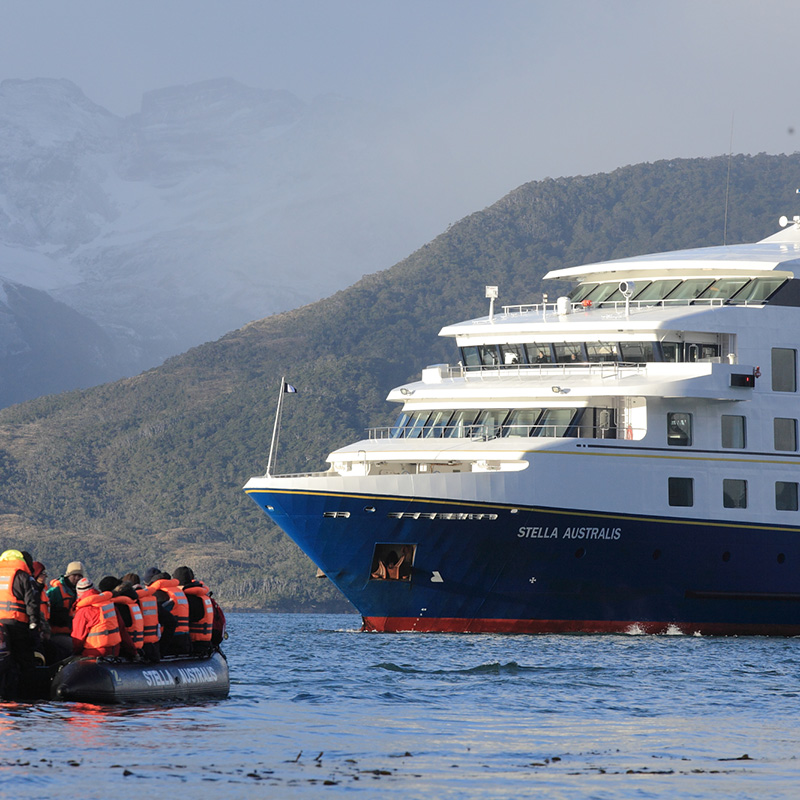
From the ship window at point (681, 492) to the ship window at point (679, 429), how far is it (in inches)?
38.3

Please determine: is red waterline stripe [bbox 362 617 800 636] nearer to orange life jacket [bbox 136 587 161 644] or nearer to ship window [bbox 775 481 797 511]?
ship window [bbox 775 481 797 511]

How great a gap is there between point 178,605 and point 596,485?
55.4 feet

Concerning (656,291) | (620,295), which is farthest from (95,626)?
(620,295)

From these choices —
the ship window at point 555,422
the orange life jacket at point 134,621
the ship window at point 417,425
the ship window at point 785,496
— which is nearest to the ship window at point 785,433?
the ship window at point 785,496

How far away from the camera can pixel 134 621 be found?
23.8 metres

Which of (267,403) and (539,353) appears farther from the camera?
(267,403)

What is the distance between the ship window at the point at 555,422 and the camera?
1591 inches

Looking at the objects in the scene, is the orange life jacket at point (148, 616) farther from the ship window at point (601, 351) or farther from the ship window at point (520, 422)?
the ship window at point (601, 351)

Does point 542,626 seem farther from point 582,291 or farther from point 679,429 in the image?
point 582,291

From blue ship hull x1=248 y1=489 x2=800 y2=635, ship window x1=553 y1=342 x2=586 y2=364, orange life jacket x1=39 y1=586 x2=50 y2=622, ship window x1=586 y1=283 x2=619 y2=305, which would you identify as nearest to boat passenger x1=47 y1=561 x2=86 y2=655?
orange life jacket x1=39 y1=586 x2=50 y2=622

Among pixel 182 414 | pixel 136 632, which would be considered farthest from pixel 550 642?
pixel 182 414

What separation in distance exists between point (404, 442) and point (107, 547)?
90.6 m

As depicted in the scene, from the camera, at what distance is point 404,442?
4219cm

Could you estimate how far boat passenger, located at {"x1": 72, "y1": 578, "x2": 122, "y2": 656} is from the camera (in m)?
23.3
